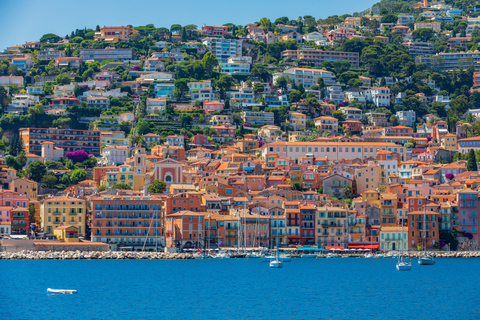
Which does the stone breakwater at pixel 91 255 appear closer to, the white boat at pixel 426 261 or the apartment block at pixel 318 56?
the white boat at pixel 426 261

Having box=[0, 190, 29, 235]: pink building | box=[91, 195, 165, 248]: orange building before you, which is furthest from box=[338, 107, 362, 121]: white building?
box=[0, 190, 29, 235]: pink building

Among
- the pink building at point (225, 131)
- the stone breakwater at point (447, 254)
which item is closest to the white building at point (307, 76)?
the pink building at point (225, 131)

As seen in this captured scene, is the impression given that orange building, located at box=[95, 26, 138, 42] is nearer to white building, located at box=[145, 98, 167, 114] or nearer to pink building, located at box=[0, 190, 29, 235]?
white building, located at box=[145, 98, 167, 114]

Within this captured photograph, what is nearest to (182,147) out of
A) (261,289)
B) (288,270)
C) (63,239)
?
(63,239)

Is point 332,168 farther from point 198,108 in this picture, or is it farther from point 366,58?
point 366,58

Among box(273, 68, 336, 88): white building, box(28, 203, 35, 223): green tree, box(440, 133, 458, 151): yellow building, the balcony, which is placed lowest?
the balcony

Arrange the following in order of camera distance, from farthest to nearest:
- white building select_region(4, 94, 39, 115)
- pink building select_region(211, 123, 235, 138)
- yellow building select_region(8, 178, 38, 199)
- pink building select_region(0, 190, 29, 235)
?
1. white building select_region(4, 94, 39, 115)
2. pink building select_region(211, 123, 235, 138)
3. yellow building select_region(8, 178, 38, 199)
4. pink building select_region(0, 190, 29, 235)

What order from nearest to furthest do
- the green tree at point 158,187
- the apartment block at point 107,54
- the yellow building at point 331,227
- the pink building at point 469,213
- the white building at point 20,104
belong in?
the yellow building at point 331,227 → the pink building at point 469,213 → the green tree at point 158,187 → the white building at point 20,104 → the apartment block at point 107,54
